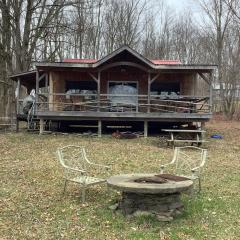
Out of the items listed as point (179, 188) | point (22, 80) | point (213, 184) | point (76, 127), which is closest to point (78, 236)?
point (179, 188)

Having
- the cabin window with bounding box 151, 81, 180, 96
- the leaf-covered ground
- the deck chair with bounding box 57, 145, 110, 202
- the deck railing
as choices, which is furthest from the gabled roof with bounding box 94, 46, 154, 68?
the deck chair with bounding box 57, 145, 110, 202

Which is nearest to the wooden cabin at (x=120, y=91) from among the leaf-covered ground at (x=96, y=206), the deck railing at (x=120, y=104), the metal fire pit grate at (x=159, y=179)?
the deck railing at (x=120, y=104)

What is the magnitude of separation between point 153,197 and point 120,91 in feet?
52.8

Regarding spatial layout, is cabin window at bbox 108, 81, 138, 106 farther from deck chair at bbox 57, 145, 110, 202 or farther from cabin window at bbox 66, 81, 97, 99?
deck chair at bbox 57, 145, 110, 202

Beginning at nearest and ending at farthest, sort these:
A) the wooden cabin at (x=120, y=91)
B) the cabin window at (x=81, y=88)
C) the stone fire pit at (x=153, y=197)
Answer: the stone fire pit at (x=153, y=197) < the wooden cabin at (x=120, y=91) < the cabin window at (x=81, y=88)

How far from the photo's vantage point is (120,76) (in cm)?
2312

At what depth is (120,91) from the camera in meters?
23.0

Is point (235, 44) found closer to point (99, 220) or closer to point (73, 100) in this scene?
point (73, 100)

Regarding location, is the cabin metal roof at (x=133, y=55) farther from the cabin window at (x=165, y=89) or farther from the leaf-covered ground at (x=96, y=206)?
the leaf-covered ground at (x=96, y=206)

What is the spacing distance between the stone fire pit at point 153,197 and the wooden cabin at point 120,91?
12.8 metres

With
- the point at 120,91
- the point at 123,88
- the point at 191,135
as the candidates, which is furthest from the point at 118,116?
the point at 191,135

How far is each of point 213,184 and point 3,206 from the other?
4681 mm

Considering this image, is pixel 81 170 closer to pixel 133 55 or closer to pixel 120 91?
pixel 133 55

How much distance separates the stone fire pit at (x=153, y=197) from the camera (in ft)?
23.0
